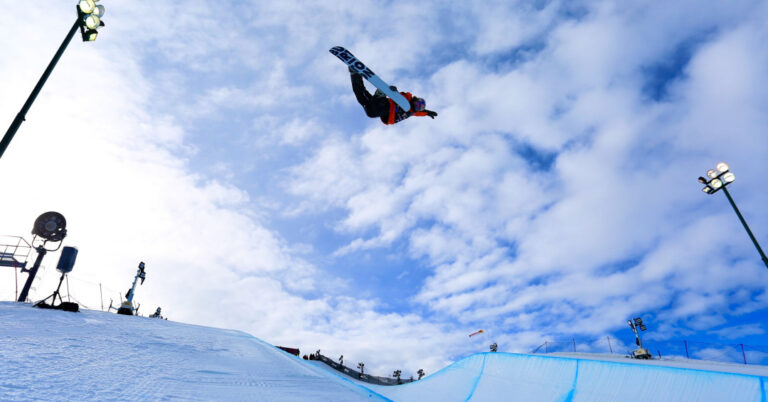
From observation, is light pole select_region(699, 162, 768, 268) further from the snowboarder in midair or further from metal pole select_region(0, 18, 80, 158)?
metal pole select_region(0, 18, 80, 158)

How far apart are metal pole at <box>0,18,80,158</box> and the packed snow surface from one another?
141 inches

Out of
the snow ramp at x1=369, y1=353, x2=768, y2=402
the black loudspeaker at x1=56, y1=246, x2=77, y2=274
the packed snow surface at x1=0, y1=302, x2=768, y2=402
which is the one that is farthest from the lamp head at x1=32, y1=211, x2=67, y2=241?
the snow ramp at x1=369, y1=353, x2=768, y2=402

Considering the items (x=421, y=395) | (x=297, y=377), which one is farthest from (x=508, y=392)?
(x=297, y=377)

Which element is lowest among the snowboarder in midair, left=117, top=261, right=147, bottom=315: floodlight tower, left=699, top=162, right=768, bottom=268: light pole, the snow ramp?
the snow ramp

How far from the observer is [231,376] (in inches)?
205

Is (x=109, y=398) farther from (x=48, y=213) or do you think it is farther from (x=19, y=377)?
(x=48, y=213)

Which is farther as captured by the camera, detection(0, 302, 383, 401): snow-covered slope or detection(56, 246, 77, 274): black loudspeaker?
detection(56, 246, 77, 274): black loudspeaker

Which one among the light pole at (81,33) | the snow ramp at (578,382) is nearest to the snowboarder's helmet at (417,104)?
the snow ramp at (578,382)

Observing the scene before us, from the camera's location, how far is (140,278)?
77.1 feet

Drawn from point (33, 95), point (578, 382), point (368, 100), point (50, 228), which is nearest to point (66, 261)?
point (50, 228)

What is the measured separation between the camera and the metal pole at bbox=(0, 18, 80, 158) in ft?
21.6

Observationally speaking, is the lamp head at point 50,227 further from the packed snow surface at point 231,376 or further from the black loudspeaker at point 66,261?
the packed snow surface at point 231,376

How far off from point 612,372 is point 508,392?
2.02m

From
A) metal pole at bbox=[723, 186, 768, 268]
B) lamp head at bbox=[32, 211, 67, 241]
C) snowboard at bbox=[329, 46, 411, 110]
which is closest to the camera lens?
snowboard at bbox=[329, 46, 411, 110]
